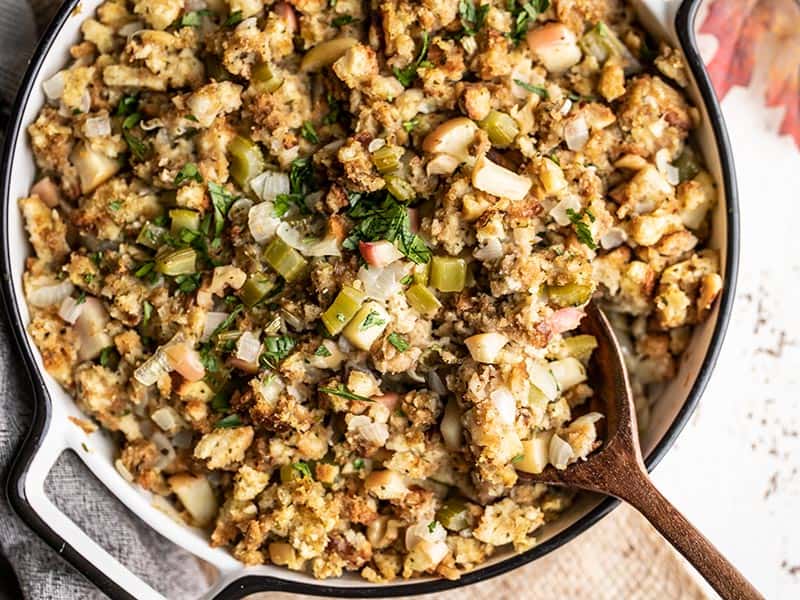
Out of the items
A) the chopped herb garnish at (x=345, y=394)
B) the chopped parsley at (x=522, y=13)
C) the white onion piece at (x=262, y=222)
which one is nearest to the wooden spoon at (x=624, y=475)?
the chopped herb garnish at (x=345, y=394)

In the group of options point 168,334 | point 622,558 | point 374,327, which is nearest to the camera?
point 374,327

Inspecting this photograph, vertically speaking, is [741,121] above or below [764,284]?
above

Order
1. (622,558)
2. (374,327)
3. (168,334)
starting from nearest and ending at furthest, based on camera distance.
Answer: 1. (374,327)
2. (168,334)
3. (622,558)

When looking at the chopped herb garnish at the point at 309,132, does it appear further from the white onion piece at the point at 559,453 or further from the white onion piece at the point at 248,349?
the white onion piece at the point at 559,453

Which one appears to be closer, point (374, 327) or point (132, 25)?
point (374, 327)

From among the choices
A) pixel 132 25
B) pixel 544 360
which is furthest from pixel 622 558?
pixel 132 25

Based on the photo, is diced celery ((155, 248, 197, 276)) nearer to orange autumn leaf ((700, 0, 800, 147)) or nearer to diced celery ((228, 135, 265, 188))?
diced celery ((228, 135, 265, 188))

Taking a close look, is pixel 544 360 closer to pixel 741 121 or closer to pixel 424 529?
pixel 424 529
